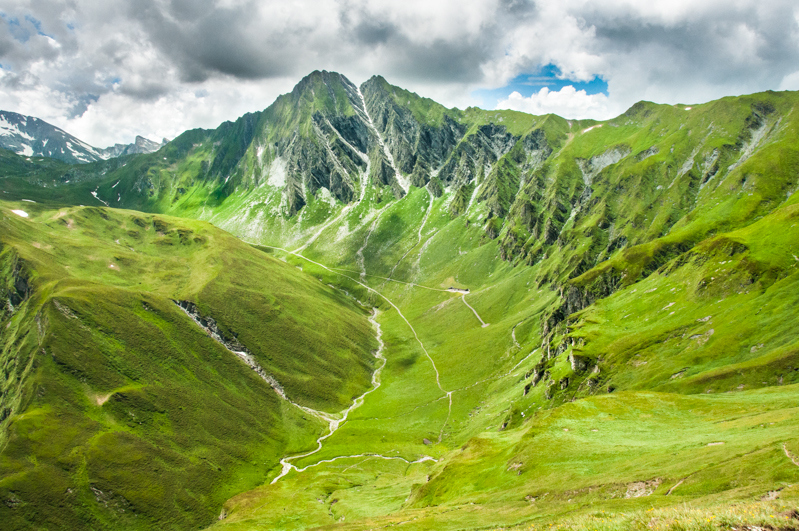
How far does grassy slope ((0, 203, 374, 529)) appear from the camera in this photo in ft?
350

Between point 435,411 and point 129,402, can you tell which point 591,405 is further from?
point 129,402

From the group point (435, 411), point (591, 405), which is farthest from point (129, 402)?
point (591, 405)

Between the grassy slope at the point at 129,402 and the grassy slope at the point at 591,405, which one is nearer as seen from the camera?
the grassy slope at the point at 591,405

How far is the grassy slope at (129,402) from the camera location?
10656cm

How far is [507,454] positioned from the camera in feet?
240

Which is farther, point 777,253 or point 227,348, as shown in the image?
point 227,348

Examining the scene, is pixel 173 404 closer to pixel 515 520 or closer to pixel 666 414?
pixel 515 520

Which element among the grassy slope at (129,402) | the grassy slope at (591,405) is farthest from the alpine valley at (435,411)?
the grassy slope at (129,402)

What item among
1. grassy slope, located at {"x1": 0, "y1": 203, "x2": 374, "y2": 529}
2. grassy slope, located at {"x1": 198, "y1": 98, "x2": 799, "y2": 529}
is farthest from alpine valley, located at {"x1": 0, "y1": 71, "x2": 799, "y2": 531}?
grassy slope, located at {"x1": 0, "y1": 203, "x2": 374, "y2": 529}

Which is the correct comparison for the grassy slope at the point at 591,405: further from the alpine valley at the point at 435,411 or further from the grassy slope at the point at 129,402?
the grassy slope at the point at 129,402

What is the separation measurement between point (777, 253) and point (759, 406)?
7495 cm

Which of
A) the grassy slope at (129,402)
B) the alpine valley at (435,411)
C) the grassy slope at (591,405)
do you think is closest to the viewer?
the grassy slope at (591,405)

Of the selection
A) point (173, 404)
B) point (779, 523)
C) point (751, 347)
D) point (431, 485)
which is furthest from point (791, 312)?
point (173, 404)

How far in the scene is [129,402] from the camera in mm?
132125
